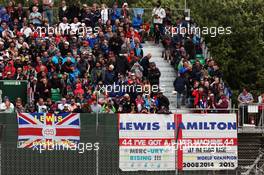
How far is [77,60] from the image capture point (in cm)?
3481

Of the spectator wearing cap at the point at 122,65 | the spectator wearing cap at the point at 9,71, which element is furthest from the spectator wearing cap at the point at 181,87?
the spectator wearing cap at the point at 9,71

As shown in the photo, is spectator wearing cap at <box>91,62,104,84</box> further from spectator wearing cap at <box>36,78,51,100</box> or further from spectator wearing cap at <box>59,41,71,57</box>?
spectator wearing cap at <box>36,78,51,100</box>

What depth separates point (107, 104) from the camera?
105 feet

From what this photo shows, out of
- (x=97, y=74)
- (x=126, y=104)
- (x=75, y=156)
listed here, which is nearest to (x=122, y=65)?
(x=97, y=74)

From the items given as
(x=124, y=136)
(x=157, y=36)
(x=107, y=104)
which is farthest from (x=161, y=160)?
(x=157, y=36)

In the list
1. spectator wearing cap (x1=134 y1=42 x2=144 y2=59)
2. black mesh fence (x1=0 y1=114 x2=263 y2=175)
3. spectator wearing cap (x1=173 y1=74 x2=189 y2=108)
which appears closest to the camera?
black mesh fence (x1=0 y1=114 x2=263 y2=175)

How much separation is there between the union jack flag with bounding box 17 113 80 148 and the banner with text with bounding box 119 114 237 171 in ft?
4.63

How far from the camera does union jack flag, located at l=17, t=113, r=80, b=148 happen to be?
29.3 m

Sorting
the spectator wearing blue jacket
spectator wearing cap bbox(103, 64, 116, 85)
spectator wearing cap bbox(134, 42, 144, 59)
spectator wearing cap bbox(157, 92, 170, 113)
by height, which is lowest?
spectator wearing cap bbox(157, 92, 170, 113)

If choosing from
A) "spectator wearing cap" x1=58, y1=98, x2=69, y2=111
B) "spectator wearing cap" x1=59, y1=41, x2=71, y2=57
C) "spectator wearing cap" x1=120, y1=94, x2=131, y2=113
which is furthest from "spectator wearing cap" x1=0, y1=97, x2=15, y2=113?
"spectator wearing cap" x1=59, y1=41, x2=71, y2=57

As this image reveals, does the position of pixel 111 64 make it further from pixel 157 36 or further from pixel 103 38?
pixel 157 36

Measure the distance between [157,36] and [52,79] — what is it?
21.6 feet

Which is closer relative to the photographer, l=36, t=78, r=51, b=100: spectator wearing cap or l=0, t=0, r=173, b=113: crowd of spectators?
l=0, t=0, r=173, b=113: crowd of spectators

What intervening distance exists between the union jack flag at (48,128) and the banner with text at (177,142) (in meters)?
1.41
